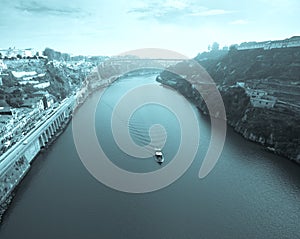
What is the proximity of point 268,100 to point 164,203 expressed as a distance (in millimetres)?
6061

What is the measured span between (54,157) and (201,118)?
6.26 metres

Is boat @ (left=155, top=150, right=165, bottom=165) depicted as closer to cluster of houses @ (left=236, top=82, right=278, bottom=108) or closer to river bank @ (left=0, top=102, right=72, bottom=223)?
river bank @ (left=0, top=102, right=72, bottom=223)

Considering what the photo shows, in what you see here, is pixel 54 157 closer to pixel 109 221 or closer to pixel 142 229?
pixel 109 221

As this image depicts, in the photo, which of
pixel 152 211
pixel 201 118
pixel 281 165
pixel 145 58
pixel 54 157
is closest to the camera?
pixel 152 211

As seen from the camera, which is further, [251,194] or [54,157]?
[54,157]

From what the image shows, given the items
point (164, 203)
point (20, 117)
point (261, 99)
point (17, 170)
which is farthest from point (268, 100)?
point (20, 117)

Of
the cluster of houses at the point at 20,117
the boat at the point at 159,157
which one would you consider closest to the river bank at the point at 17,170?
the cluster of houses at the point at 20,117

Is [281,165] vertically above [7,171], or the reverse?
[7,171]

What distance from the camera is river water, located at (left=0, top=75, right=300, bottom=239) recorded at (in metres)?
3.96

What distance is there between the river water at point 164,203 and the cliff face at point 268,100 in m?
0.87

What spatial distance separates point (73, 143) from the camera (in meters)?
7.49

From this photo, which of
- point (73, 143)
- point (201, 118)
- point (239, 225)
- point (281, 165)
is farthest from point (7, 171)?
point (201, 118)

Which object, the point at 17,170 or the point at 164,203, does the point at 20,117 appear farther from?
the point at 164,203

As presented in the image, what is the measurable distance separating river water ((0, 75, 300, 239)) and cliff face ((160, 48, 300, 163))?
869 mm
